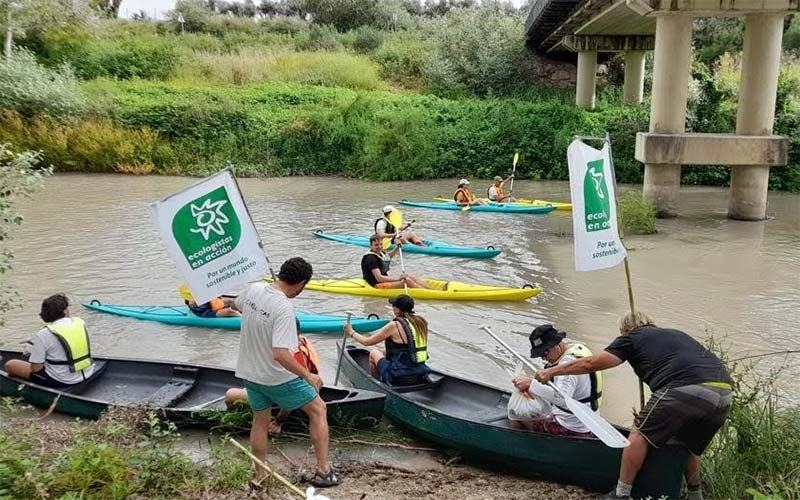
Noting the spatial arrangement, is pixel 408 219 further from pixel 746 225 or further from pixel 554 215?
pixel 746 225

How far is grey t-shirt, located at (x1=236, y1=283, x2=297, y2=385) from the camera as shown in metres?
4.95

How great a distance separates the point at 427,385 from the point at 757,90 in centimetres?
1367

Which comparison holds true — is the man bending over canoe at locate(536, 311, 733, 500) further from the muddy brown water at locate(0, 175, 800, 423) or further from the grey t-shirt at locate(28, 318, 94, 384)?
the grey t-shirt at locate(28, 318, 94, 384)

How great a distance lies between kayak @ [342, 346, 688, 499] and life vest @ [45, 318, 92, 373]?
8.27 feet

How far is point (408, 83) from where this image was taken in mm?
36938

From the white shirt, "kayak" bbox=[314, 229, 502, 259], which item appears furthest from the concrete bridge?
the white shirt

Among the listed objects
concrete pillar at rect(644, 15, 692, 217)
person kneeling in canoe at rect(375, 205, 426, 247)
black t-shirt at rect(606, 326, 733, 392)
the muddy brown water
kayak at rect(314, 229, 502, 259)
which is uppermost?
concrete pillar at rect(644, 15, 692, 217)

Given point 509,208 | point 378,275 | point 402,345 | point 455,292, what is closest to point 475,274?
point 455,292

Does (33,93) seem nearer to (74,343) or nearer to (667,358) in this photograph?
(74,343)

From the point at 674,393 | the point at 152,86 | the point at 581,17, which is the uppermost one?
the point at 581,17

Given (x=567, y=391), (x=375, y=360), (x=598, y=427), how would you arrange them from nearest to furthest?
(x=598, y=427) → (x=567, y=391) → (x=375, y=360)

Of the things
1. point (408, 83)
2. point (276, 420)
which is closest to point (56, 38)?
point (408, 83)

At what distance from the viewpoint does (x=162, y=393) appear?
23.7 feet

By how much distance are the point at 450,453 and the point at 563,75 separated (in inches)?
1369
